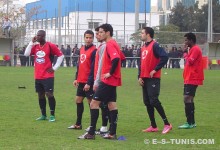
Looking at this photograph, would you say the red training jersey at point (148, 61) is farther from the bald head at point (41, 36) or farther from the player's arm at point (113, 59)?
the bald head at point (41, 36)

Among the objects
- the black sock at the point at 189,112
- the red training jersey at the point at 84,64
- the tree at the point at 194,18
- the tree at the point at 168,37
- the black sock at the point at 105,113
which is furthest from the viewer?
the tree at the point at 194,18

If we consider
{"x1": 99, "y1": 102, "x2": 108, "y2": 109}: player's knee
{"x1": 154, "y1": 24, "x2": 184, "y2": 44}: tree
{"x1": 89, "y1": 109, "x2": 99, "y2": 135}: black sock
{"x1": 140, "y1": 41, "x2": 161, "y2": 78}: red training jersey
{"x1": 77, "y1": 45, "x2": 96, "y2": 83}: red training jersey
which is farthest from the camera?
{"x1": 154, "y1": 24, "x2": 184, "y2": 44}: tree

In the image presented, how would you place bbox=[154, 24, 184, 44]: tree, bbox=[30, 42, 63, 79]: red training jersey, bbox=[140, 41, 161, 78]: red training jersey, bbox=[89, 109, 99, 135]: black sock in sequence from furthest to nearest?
bbox=[154, 24, 184, 44]: tree
bbox=[30, 42, 63, 79]: red training jersey
bbox=[140, 41, 161, 78]: red training jersey
bbox=[89, 109, 99, 135]: black sock

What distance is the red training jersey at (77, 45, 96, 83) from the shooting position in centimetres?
1220

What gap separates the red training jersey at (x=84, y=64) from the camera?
12.2 metres

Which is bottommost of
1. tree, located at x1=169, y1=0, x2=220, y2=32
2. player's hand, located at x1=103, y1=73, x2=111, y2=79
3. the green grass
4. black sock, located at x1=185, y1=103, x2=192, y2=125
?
the green grass

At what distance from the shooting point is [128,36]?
5800 centimetres

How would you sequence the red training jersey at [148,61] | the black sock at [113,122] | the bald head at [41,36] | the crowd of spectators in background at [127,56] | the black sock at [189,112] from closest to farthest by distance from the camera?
the black sock at [113,122] < the red training jersey at [148,61] < the black sock at [189,112] < the bald head at [41,36] < the crowd of spectators in background at [127,56]

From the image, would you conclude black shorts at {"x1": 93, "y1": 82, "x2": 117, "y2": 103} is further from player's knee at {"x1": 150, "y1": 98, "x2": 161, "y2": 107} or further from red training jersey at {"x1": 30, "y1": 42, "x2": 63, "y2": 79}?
red training jersey at {"x1": 30, "y1": 42, "x2": 63, "y2": 79}

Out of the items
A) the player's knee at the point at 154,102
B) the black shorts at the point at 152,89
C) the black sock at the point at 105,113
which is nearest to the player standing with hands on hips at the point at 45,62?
the black sock at the point at 105,113

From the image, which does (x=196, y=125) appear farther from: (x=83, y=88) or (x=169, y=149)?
(x=169, y=149)

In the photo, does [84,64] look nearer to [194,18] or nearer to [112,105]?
[112,105]

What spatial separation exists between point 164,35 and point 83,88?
43.1 meters

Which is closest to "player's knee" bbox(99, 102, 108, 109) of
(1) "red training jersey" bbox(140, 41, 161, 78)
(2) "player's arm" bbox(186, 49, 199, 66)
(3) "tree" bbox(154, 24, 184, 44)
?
(1) "red training jersey" bbox(140, 41, 161, 78)
